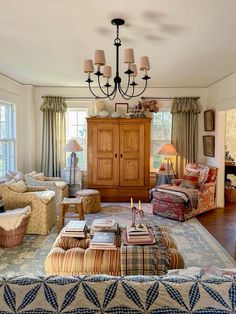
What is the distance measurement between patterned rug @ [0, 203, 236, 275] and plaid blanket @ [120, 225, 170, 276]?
2.93ft

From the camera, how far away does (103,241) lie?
278 cm

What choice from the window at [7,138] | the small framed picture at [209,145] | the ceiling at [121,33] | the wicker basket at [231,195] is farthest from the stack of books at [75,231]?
the wicker basket at [231,195]

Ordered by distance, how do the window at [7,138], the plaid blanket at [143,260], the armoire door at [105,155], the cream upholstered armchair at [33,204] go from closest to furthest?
the plaid blanket at [143,260]
the cream upholstered armchair at [33,204]
the window at [7,138]
the armoire door at [105,155]

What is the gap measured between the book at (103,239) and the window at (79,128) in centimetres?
401

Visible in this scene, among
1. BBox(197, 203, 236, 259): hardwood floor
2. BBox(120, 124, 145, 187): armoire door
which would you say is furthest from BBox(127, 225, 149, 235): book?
BBox(120, 124, 145, 187): armoire door

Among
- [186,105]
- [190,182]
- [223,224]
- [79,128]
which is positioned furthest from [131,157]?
[223,224]

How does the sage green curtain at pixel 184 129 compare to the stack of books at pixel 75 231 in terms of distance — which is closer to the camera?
the stack of books at pixel 75 231

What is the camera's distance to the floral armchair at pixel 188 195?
5.11 m

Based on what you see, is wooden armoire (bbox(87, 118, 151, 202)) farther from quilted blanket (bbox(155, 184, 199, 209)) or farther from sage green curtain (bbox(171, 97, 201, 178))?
quilted blanket (bbox(155, 184, 199, 209))

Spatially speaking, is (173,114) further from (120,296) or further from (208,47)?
(120,296)

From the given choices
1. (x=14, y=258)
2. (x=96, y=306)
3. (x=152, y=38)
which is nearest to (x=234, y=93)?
(x=152, y=38)

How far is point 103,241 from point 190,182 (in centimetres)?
328

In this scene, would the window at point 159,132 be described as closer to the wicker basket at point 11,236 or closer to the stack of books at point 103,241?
the wicker basket at point 11,236

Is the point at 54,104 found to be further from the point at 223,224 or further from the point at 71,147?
the point at 223,224
